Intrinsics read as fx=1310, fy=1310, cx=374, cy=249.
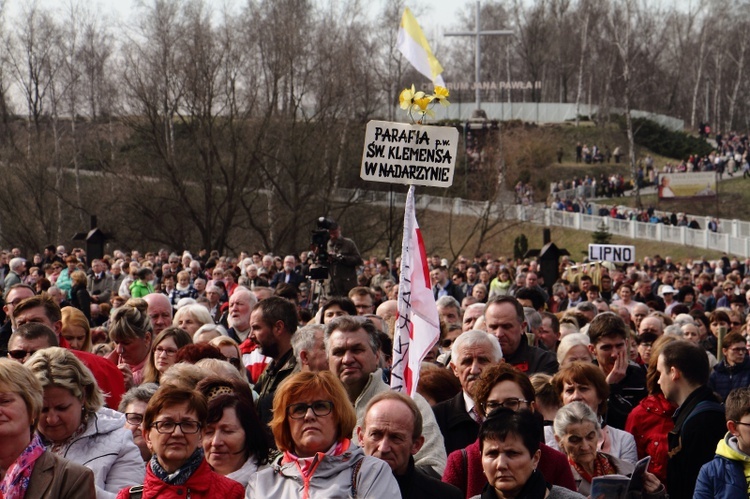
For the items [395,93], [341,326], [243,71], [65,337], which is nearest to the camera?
[341,326]

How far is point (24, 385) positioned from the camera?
5.49 metres

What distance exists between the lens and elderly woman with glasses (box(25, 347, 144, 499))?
605cm

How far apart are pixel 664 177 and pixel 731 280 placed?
4356cm

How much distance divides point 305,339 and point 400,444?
7.81ft

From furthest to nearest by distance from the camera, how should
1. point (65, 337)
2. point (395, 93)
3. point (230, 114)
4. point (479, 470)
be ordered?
1. point (395, 93)
2. point (230, 114)
3. point (65, 337)
4. point (479, 470)

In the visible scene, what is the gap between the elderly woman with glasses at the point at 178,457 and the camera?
220 inches

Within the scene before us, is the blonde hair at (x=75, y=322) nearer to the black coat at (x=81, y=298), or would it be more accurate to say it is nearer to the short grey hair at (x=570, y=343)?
the short grey hair at (x=570, y=343)

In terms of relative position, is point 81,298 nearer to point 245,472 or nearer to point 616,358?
point 616,358

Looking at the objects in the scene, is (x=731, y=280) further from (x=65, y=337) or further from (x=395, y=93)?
→ (x=395, y=93)

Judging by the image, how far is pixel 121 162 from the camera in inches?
1848

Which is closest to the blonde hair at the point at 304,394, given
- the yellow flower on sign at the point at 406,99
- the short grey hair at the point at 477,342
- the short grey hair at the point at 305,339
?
the short grey hair at the point at 477,342

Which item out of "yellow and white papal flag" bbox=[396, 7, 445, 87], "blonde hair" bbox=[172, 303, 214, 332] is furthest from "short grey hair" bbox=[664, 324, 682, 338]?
"blonde hair" bbox=[172, 303, 214, 332]

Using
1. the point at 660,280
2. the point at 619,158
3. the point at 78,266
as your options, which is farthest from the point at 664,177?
the point at 78,266

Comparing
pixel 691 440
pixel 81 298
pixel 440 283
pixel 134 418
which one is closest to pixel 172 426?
pixel 134 418
